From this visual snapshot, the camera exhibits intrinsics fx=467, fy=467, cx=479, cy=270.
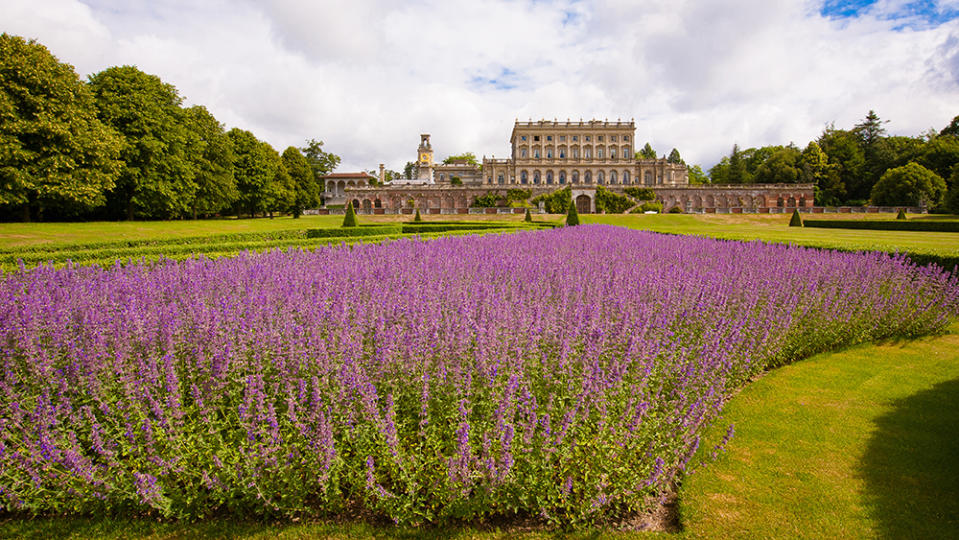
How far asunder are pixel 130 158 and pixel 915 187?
73159 millimetres

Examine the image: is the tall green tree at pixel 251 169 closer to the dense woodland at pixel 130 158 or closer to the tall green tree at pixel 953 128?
the dense woodland at pixel 130 158

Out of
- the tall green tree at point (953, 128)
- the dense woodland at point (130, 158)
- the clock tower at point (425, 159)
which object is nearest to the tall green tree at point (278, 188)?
the dense woodland at point (130, 158)

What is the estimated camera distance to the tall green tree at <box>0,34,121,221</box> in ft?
68.1

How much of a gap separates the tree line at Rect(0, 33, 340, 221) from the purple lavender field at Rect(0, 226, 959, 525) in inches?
887

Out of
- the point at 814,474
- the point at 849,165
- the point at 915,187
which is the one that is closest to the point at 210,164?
the point at 814,474

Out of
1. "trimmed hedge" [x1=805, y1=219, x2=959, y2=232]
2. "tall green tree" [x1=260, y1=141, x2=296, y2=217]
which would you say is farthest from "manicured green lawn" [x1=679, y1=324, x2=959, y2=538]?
"tall green tree" [x1=260, y1=141, x2=296, y2=217]

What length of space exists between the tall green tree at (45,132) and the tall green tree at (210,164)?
34.4ft

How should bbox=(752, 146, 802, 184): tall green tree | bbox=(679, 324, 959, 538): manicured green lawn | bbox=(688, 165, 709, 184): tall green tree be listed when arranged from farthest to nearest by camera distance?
1. bbox=(688, 165, 709, 184): tall green tree
2. bbox=(752, 146, 802, 184): tall green tree
3. bbox=(679, 324, 959, 538): manicured green lawn

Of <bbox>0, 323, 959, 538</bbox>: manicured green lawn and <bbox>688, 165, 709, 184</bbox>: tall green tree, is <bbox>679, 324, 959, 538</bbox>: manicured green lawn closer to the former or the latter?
<bbox>0, 323, 959, 538</bbox>: manicured green lawn

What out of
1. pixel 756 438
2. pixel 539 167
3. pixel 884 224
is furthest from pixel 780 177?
pixel 756 438

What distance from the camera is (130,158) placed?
28.5 m

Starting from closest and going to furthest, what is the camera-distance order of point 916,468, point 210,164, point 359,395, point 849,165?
1. point 359,395
2. point 916,468
3. point 210,164
4. point 849,165

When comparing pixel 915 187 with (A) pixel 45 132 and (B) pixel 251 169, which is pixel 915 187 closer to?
(B) pixel 251 169

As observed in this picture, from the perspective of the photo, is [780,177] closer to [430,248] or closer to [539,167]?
[539,167]
